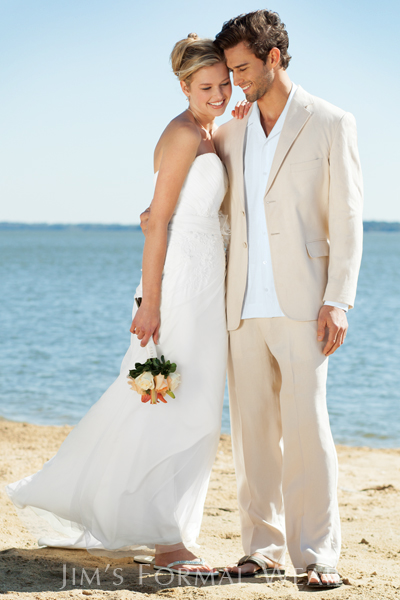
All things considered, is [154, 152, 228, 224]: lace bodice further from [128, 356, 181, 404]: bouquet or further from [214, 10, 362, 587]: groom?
[128, 356, 181, 404]: bouquet

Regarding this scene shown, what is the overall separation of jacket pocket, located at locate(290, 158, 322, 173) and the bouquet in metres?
1.07

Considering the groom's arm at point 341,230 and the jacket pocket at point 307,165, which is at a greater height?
the jacket pocket at point 307,165

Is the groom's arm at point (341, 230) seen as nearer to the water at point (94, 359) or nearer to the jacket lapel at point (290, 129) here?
the jacket lapel at point (290, 129)

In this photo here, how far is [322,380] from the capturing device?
2.98 metres

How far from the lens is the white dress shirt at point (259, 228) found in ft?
10.0

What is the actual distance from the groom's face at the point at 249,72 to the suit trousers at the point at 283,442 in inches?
42.7

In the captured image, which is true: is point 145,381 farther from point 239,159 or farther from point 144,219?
point 239,159

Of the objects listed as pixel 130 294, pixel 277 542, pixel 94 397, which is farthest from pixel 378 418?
pixel 130 294

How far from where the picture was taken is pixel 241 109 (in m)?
3.26

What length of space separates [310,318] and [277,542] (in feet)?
3.76

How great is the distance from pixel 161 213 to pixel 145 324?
54cm

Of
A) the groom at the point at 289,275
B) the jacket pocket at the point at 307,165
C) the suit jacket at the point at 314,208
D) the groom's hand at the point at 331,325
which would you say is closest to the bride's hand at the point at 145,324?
the groom at the point at 289,275

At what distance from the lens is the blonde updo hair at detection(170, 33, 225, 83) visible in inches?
121

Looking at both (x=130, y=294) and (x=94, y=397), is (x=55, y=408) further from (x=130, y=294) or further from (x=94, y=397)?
(x=130, y=294)
